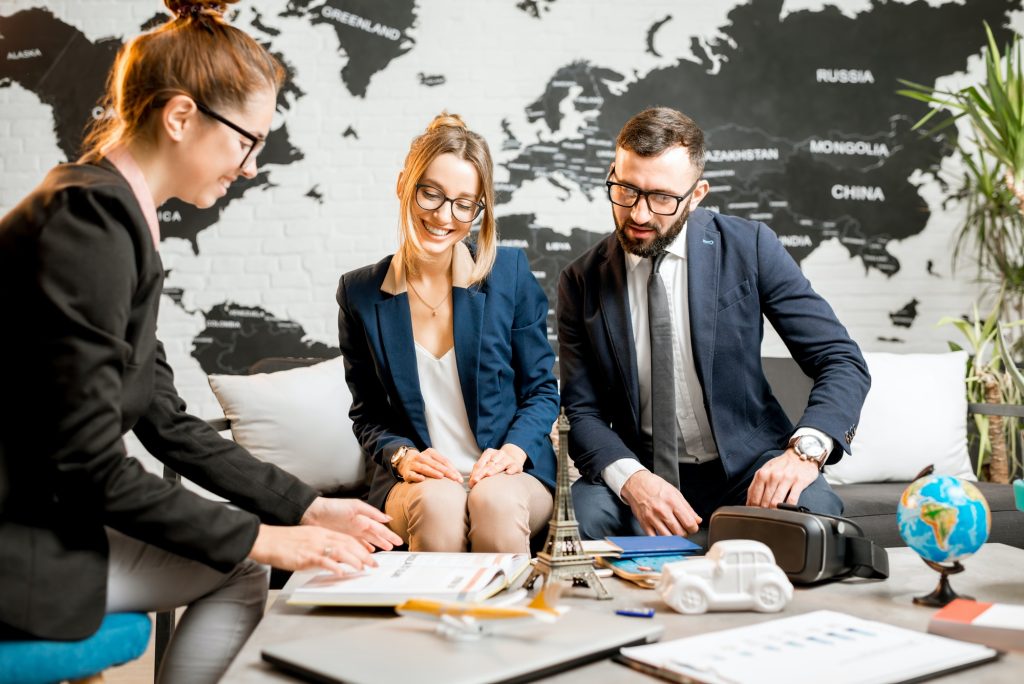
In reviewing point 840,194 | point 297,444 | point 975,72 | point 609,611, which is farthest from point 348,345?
point 975,72

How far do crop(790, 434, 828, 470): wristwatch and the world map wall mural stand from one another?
78.3 inches

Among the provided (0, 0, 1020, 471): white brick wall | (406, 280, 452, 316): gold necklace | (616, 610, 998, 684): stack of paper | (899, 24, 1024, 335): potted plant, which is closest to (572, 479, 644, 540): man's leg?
(406, 280, 452, 316): gold necklace

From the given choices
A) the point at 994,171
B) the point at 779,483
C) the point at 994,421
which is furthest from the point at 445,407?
the point at 994,171

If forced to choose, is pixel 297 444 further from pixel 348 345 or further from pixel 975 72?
pixel 975 72

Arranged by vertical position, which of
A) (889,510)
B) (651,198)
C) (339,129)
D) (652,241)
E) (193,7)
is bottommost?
(889,510)

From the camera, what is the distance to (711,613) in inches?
49.9

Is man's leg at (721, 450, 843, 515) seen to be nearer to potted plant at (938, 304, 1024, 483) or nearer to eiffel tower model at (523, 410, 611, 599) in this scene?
eiffel tower model at (523, 410, 611, 599)

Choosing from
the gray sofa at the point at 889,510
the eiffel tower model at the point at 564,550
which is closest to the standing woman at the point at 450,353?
the eiffel tower model at the point at 564,550

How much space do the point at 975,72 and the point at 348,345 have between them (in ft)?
11.0

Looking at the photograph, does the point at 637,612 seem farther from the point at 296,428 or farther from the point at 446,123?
the point at 296,428

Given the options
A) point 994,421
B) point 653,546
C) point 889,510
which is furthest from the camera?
point 994,421

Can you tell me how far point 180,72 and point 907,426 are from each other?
2576mm

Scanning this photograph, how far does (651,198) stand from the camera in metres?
2.26

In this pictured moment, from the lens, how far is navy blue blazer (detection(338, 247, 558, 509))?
2.20 meters
